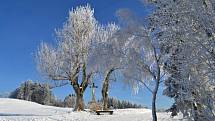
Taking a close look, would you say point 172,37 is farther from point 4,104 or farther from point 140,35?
point 4,104

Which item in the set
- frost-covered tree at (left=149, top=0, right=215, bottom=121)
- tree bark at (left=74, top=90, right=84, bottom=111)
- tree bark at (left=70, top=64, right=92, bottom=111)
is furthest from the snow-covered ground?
frost-covered tree at (left=149, top=0, right=215, bottom=121)

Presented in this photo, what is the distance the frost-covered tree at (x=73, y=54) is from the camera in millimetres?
43344

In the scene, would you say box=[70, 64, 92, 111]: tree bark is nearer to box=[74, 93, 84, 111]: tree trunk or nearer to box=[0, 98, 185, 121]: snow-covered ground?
box=[74, 93, 84, 111]: tree trunk

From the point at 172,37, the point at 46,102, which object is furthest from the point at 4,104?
the point at 46,102

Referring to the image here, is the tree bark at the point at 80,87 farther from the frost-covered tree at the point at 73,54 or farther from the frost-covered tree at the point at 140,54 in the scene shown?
the frost-covered tree at the point at 140,54

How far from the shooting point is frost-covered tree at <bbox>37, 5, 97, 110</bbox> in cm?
4334

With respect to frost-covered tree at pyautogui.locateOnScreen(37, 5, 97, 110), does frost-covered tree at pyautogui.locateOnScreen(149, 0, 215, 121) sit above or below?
below

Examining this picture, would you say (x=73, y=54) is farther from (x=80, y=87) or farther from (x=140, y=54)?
(x=140, y=54)

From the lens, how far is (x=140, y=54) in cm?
2552

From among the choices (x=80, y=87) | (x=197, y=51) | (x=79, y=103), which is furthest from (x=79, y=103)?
(x=197, y=51)

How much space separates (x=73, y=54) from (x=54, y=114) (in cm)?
853

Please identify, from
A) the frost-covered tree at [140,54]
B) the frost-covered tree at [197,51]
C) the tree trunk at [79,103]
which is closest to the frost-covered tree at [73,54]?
the tree trunk at [79,103]

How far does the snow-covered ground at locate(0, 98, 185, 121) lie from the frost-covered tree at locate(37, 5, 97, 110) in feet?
10.6

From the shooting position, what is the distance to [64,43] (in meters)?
44.7
